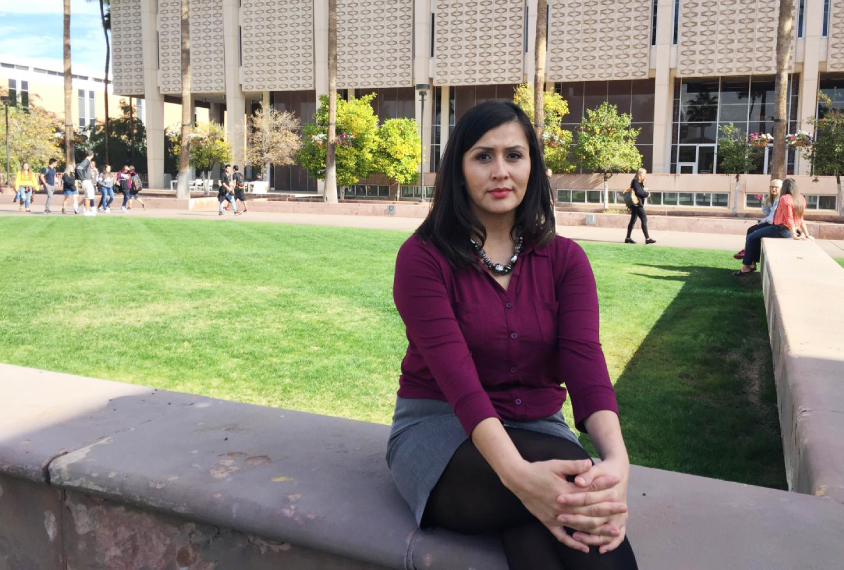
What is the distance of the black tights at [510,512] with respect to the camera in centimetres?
204

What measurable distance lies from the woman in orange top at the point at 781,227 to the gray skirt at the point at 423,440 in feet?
33.8

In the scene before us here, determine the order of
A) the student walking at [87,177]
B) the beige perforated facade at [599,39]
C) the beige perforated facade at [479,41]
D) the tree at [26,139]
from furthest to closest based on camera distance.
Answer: the tree at [26,139] → the beige perforated facade at [479,41] → the beige perforated facade at [599,39] → the student walking at [87,177]

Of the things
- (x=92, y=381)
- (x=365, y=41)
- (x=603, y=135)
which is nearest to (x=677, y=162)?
(x=603, y=135)

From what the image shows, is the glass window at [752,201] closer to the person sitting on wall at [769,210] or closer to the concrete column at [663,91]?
the concrete column at [663,91]

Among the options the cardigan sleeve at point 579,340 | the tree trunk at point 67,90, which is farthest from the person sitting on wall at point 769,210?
the tree trunk at point 67,90

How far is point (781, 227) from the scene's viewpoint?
12.0 m

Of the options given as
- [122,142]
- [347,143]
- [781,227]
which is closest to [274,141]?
[347,143]

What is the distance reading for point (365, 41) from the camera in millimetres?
45031

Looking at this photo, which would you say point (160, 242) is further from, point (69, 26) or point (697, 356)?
point (69, 26)

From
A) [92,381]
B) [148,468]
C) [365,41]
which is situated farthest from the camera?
[365,41]

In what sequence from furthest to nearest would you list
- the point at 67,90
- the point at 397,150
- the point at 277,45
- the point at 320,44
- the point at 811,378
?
the point at 277,45 → the point at 320,44 → the point at 67,90 → the point at 397,150 → the point at 811,378

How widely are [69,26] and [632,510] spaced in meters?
→ 47.8

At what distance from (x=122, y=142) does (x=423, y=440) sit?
6203cm

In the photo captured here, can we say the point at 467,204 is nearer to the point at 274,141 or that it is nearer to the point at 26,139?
the point at 274,141
